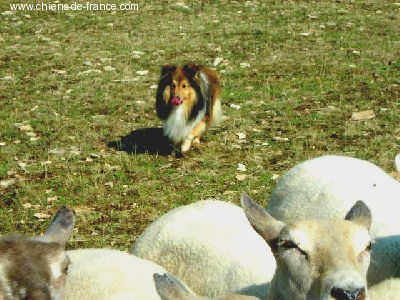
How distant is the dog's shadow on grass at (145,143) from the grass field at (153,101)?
31mm

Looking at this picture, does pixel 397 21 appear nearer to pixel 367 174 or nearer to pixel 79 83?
pixel 79 83

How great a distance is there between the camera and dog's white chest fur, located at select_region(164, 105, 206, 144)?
35.6ft

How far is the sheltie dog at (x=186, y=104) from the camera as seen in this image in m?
10.9

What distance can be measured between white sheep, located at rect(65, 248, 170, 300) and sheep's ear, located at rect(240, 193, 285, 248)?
44.6 inches

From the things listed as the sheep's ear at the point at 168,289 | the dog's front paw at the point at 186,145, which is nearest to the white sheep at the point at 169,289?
the sheep's ear at the point at 168,289

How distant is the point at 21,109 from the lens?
12.4m

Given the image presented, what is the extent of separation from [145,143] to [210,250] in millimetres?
5255

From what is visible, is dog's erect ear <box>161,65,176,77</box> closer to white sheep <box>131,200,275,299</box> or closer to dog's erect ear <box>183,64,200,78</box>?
dog's erect ear <box>183,64,200,78</box>

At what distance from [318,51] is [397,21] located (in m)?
3.31

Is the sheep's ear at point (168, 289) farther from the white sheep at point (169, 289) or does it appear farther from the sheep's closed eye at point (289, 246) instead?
the sheep's closed eye at point (289, 246)

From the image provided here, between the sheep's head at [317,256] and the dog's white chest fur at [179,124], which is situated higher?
the sheep's head at [317,256]

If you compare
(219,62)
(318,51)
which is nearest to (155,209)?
(219,62)

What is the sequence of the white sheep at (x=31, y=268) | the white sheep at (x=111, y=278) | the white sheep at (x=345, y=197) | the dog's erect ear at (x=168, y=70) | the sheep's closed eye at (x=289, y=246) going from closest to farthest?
the white sheep at (x=31, y=268)
the sheep's closed eye at (x=289, y=246)
the white sheep at (x=111, y=278)
the white sheep at (x=345, y=197)
the dog's erect ear at (x=168, y=70)

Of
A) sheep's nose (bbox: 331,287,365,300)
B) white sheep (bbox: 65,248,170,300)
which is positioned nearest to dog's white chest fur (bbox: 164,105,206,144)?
white sheep (bbox: 65,248,170,300)
